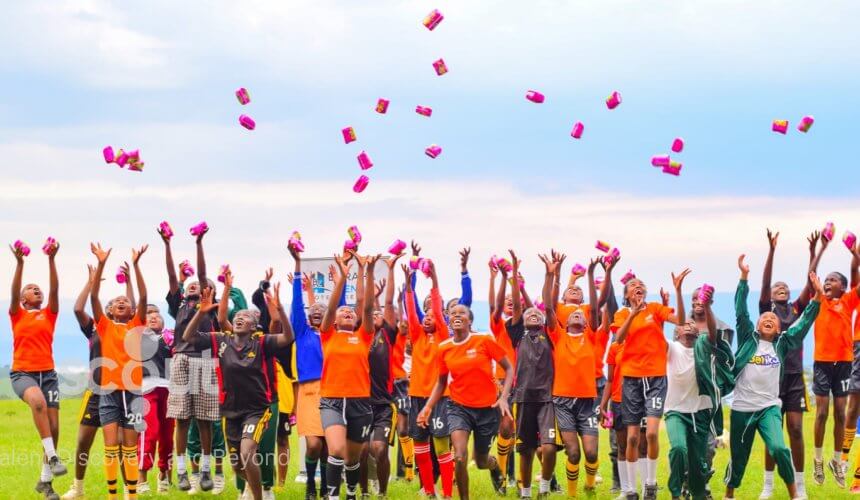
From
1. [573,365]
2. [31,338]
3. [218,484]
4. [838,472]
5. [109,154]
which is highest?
[109,154]

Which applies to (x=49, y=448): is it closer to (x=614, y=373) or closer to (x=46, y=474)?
(x=46, y=474)

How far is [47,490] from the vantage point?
16266 millimetres

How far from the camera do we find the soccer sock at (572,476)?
16094mm

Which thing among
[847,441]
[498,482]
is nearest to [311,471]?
[498,482]

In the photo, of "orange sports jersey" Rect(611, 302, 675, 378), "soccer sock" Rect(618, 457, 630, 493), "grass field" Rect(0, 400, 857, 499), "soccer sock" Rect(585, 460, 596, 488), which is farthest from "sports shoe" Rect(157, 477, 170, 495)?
"orange sports jersey" Rect(611, 302, 675, 378)

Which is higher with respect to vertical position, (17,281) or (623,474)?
(17,281)

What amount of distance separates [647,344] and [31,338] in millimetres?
8714

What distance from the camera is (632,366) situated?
52.4 feet

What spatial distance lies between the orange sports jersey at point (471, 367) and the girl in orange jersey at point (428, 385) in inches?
15.9

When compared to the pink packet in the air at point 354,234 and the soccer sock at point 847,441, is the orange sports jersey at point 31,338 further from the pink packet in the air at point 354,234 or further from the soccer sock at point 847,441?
the soccer sock at point 847,441

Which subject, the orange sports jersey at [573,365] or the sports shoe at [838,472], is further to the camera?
the sports shoe at [838,472]

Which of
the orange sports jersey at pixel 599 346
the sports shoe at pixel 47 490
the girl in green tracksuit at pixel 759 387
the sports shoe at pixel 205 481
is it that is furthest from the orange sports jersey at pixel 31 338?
the girl in green tracksuit at pixel 759 387

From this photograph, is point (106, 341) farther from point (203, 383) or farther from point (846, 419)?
point (846, 419)

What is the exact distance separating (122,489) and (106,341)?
2.95 metres
